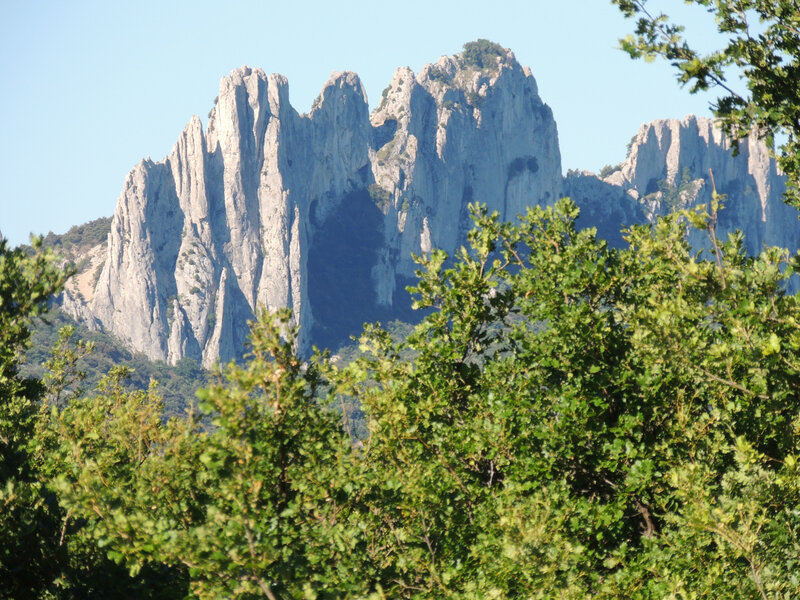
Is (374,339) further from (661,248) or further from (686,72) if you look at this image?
(686,72)

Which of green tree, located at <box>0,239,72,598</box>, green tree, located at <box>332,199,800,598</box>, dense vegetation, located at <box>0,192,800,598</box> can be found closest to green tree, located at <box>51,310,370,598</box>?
dense vegetation, located at <box>0,192,800,598</box>

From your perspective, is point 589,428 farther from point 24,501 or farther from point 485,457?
point 24,501

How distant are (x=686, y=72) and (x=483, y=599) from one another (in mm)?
5762

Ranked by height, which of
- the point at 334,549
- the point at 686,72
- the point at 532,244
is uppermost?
the point at 532,244

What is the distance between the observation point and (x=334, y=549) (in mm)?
8117

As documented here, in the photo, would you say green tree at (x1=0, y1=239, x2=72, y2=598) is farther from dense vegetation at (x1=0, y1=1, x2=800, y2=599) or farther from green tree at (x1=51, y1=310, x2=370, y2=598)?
green tree at (x1=51, y1=310, x2=370, y2=598)

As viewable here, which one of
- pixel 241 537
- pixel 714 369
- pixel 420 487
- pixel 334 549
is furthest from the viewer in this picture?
pixel 420 487

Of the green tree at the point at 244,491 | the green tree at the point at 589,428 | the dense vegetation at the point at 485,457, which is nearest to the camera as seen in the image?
the green tree at the point at 244,491

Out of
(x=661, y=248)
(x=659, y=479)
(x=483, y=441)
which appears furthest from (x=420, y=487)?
(x=661, y=248)

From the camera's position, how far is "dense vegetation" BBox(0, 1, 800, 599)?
7.16 metres

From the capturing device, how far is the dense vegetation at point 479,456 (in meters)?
7.16

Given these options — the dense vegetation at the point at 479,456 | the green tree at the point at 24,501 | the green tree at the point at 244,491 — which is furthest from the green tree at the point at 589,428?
the green tree at the point at 24,501

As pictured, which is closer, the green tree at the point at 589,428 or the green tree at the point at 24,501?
the green tree at the point at 589,428

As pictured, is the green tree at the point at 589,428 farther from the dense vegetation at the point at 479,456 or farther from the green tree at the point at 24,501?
the green tree at the point at 24,501
